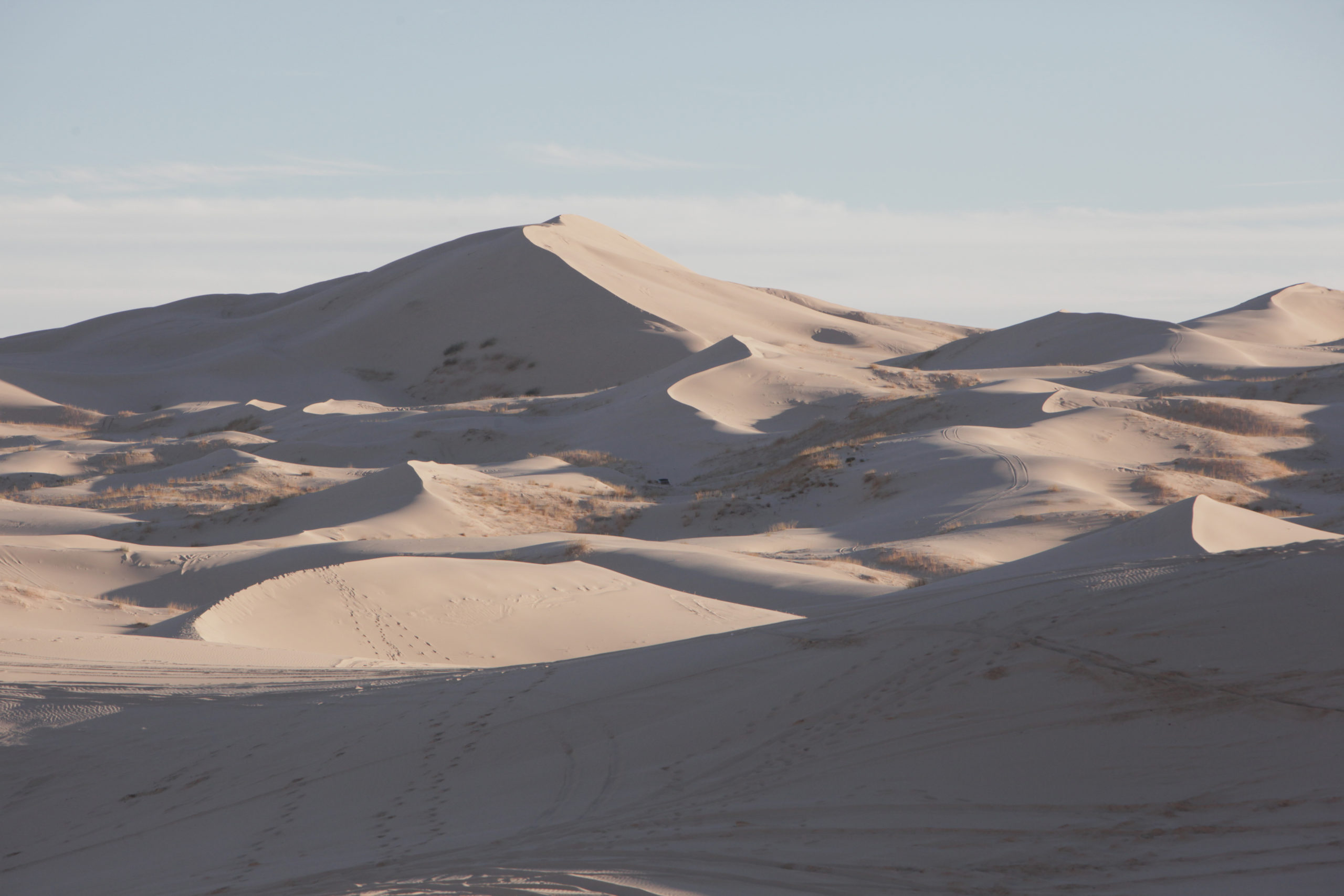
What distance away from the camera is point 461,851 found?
11.6ft

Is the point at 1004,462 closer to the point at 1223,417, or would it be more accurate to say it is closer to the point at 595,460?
the point at 1223,417

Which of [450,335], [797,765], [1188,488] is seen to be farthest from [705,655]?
[450,335]

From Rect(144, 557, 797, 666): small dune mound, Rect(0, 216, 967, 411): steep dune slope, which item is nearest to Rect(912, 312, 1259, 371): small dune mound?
Rect(0, 216, 967, 411): steep dune slope

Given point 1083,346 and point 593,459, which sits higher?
point 1083,346

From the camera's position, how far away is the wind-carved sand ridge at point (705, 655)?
3438mm

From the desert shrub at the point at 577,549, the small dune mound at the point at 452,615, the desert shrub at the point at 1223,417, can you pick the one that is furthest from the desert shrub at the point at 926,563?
the desert shrub at the point at 1223,417

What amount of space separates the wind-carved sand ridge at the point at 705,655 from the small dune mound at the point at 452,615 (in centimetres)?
4

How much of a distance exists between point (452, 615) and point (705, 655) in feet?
12.5

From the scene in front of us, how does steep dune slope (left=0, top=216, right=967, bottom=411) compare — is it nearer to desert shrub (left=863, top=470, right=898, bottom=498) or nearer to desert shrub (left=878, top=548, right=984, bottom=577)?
desert shrub (left=863, top=470, right=898, bottom=498)

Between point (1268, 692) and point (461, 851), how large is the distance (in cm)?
314

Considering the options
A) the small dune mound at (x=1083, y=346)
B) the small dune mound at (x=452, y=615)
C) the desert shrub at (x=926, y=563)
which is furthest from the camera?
the small dune mound at (x=1083, y=346)

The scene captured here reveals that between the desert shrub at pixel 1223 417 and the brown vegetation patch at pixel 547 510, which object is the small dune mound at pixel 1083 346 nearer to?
the desert shrub at pixel 1223 417

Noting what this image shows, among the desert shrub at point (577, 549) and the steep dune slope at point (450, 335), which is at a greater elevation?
the steep dune slope at point (450, 335)

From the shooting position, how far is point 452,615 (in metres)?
8.73
